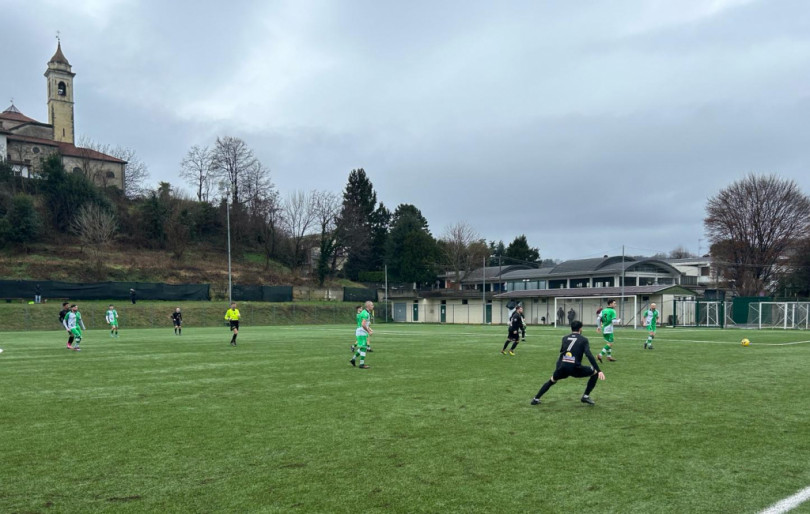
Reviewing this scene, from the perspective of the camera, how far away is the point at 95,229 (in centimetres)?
6862

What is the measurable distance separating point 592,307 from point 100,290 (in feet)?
163

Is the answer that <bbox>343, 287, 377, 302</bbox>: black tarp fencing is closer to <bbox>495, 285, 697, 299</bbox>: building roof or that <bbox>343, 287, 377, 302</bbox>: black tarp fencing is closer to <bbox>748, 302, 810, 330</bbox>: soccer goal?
<bbox>495, 285, 697, 299</bbox>: building roof

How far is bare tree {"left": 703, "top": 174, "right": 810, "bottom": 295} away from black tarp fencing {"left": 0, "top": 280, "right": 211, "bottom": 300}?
5931cm

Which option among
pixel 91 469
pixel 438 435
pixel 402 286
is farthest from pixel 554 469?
pixel 402 286

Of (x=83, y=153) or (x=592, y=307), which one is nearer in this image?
(x=592, y=307)

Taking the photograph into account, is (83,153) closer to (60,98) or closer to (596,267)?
(60,98)

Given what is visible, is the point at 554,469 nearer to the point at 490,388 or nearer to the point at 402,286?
the point at 490,388

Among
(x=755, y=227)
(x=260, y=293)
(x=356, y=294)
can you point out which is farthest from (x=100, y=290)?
(x=755, y=227)

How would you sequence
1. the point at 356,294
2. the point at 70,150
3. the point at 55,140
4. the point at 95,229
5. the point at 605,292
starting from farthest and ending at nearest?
the point at 55,140, the point at 70,150, the point at 356,294, the point at 95,229, the point at 605,292

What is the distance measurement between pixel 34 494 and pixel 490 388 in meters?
9.30

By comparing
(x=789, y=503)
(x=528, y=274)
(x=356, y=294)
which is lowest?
(x=356, y=294)

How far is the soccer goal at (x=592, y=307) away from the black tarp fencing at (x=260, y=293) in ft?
103

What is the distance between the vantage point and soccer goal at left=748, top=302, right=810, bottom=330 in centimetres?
4488

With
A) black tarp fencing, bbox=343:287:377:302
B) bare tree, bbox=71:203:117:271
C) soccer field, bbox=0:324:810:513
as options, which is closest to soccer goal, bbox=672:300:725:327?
soccer field, bbox=0:324:810:513
